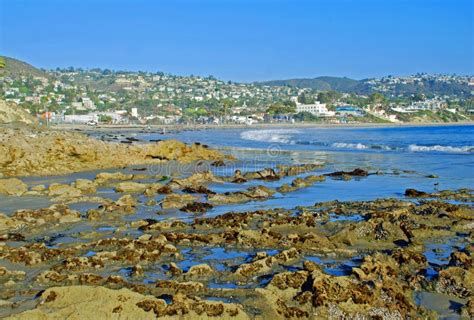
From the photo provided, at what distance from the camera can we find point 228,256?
10.1 m

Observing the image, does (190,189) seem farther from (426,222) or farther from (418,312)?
(418,312)

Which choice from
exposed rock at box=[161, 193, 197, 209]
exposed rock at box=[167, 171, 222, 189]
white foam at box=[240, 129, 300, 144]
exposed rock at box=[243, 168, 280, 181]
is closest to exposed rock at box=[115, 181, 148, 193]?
exposed rock at box=[167, 171, 222, 189]

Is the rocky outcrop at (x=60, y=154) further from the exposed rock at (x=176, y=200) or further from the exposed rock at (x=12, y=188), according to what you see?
the exposed rock at (x=176, y=200)

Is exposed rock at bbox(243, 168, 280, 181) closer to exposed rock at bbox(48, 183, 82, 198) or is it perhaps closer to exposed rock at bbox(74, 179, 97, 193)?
exposed rock at bbox(74, 179, 97, 193)

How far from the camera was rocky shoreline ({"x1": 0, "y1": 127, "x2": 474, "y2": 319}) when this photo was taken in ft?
23.9

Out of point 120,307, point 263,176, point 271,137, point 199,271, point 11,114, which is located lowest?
point 271,137

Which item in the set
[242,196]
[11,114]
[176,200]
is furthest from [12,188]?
[11,114]

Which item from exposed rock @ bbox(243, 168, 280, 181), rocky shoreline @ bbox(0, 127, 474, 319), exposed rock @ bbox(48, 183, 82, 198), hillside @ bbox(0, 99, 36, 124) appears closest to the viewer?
rocky shoreline @ bbox(0, 127, 474, 319)

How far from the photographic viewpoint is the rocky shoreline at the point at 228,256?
7.29m

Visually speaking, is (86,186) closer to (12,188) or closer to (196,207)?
(12,188)

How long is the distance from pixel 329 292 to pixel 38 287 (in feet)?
13.8

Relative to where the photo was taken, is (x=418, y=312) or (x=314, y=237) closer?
(x=418, y=312)

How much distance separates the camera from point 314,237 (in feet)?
35.8

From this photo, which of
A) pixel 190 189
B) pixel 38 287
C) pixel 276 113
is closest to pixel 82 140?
pixel 190 189
